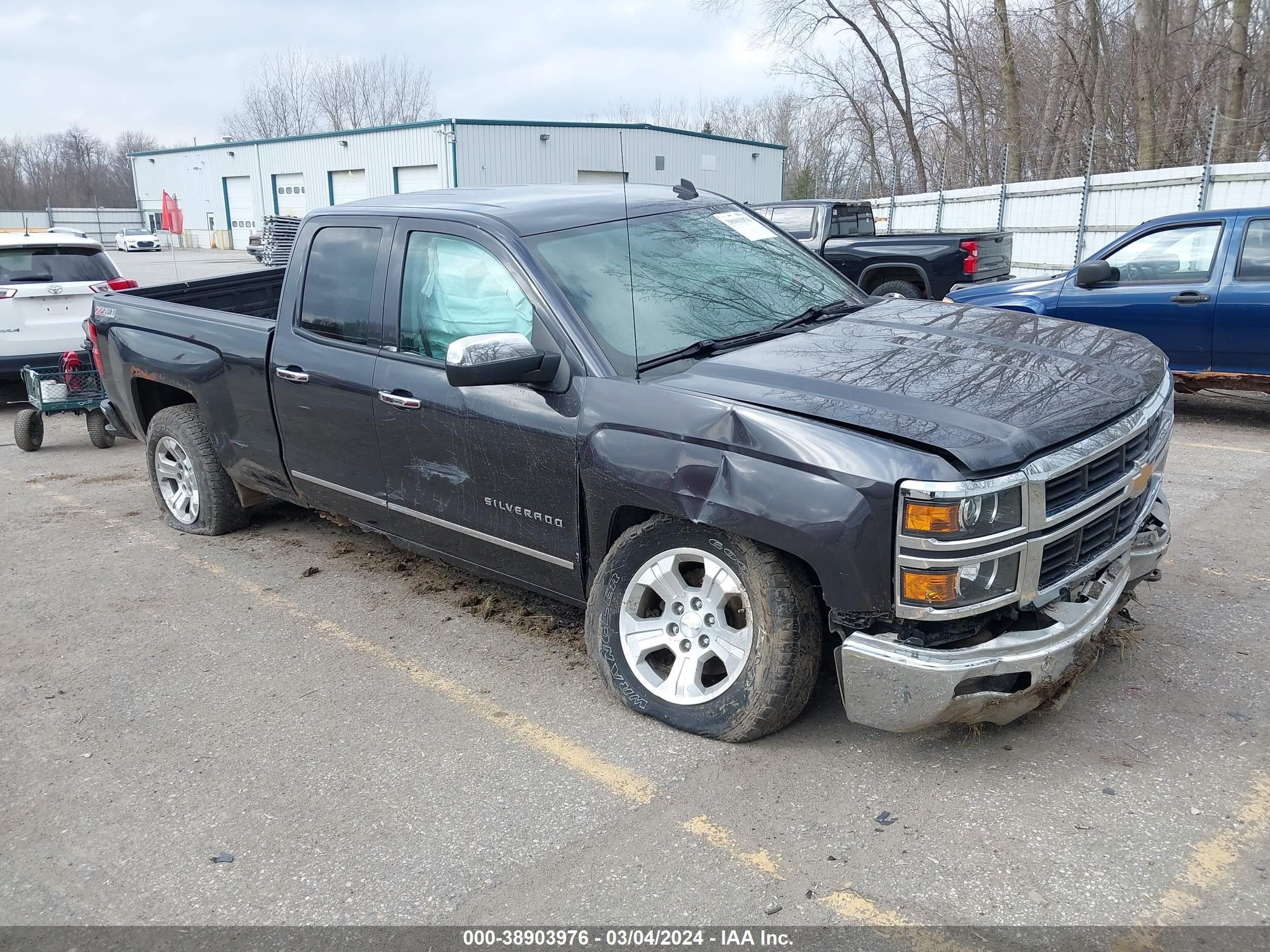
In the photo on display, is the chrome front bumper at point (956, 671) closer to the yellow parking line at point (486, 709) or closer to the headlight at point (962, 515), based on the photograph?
the headlight at point (962, 515)

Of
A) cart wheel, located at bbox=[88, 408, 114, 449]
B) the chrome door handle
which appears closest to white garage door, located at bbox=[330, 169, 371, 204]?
cart wheel, located at bbox=[88, 408, 114, 449]

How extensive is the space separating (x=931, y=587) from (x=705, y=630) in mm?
861

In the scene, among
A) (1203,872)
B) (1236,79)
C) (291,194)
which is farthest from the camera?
(291,194)

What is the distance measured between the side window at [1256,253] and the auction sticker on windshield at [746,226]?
5.10m

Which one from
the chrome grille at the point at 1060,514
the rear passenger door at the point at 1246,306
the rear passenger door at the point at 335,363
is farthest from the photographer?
the rear passenger door at the point at 1246,306

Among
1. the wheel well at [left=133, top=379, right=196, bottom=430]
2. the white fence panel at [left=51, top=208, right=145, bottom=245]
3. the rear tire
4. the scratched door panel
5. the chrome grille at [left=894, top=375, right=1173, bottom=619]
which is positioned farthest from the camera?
the white fence panel at [left=51, top=208, right=145, bottom=245]

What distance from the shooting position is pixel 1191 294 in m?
8.09

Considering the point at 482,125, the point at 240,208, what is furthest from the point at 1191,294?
the point at 240,208

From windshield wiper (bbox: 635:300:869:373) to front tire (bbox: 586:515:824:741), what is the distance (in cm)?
59

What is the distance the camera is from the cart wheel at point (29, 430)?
8695 millimetres

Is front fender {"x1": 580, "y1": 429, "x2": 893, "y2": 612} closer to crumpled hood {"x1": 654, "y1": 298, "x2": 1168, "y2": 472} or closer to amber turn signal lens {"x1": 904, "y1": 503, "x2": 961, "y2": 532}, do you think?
amber turn signal lens {"x1": 904, "y1": 503, "x2": 961, "y2": 532}

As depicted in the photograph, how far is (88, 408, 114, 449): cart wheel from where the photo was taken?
8.90m

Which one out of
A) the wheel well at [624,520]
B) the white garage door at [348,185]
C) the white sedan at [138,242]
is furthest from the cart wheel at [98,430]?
the white sedan at [138,242]

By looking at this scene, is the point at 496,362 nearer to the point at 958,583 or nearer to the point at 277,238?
the point at 958,583
